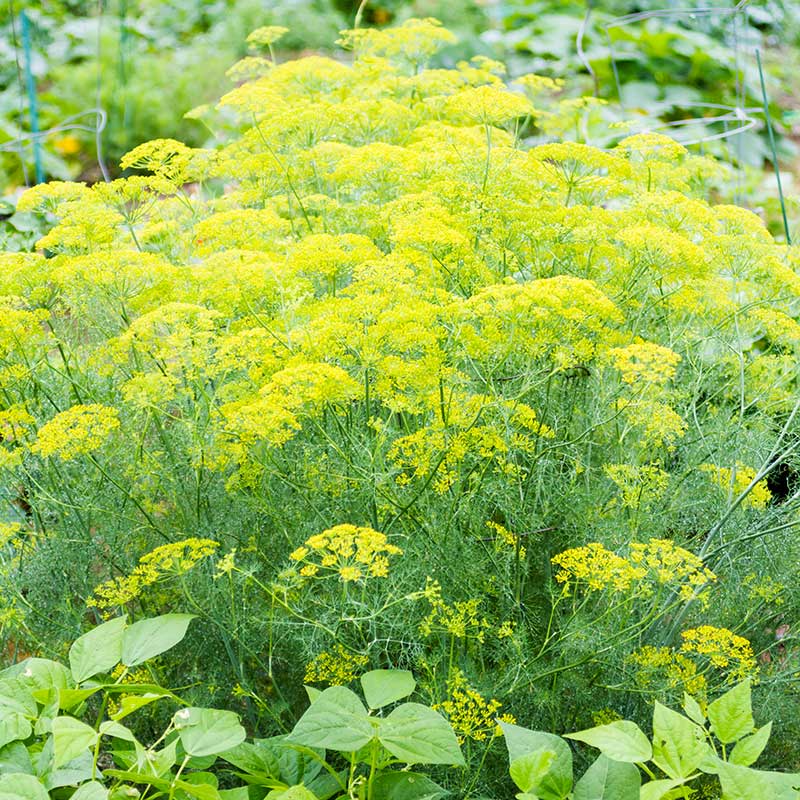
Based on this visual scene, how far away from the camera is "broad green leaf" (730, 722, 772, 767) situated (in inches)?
72.0

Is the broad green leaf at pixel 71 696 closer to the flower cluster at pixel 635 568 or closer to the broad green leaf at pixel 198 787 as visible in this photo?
the broad green leaf at pixel 198 787

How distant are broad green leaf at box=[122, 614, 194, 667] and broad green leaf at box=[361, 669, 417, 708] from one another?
15.9 inches

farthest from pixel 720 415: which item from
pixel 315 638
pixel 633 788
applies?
pixel 315 638

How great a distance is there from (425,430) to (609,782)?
2.56 feet

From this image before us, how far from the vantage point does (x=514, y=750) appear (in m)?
1.89

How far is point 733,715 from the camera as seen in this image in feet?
6.16

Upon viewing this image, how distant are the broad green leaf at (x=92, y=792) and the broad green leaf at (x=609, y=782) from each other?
2.92 ft

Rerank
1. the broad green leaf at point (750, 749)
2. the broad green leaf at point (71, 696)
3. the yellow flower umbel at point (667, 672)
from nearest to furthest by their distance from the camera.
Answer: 1. the broad green leaf at point (750, 749)
2. the broad green leaf at point (71, 696)
3. the yellow flower umbel at point (667, 672)

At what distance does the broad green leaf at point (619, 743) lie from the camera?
5.91ft

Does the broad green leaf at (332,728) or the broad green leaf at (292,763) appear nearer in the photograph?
the broad green leaf at (332,728)

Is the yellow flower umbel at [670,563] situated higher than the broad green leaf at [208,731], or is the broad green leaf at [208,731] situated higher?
the yellow flower umbel at [670,563]

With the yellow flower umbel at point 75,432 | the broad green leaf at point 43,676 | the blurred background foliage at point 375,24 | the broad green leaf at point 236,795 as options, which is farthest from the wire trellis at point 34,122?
the broad green leaf at point 236,795

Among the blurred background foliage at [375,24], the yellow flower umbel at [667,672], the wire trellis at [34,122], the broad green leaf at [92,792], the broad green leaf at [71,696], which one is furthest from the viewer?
the blurred background foliage at [375,24]

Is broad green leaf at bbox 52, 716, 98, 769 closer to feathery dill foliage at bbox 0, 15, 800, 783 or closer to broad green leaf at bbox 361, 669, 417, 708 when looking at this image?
feathery dill foliage at bbox 0, 15, 800, 783
